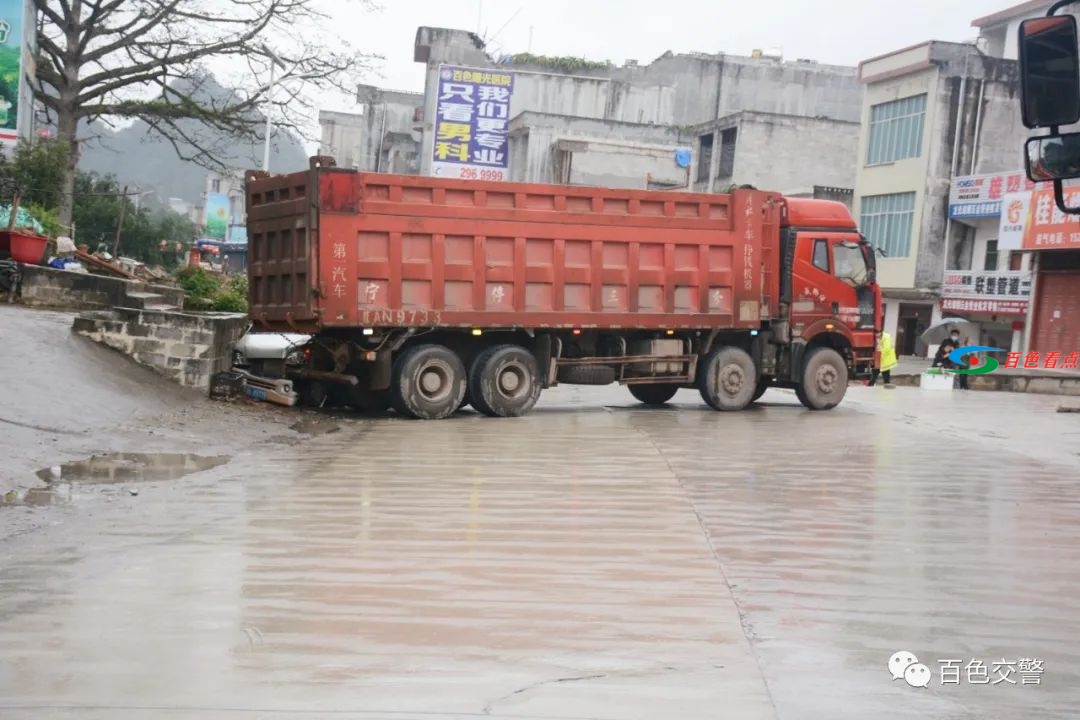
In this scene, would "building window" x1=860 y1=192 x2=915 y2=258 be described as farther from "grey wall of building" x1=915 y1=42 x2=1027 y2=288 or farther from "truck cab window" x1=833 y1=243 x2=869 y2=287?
"truck cab window" x1=833 y1=243 x2=869 y2=287

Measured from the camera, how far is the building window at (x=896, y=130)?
38938 millimetres

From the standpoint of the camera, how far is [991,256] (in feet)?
123

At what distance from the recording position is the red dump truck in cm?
1392

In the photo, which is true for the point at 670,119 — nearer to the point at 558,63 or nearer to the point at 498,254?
the point at 558,63

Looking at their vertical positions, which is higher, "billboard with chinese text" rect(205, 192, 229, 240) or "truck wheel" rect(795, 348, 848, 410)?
"billboard with chinese text" rect(205, 192, 229, 240)

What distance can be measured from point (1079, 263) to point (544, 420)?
2292 centimetres

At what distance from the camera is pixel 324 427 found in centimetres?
1329

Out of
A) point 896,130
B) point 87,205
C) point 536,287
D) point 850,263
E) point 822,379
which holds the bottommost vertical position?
point 822,379

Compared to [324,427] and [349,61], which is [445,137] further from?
[324,427]

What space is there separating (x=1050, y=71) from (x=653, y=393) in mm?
13994

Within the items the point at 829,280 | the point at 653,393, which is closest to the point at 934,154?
the point at 829,280

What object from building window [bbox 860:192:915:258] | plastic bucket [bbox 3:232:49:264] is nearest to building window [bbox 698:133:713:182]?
building window [bbox 860:192:915:258]

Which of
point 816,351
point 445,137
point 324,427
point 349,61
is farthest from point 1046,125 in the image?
point 445,137

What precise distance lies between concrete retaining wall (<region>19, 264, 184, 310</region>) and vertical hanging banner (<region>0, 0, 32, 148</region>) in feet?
27.0
